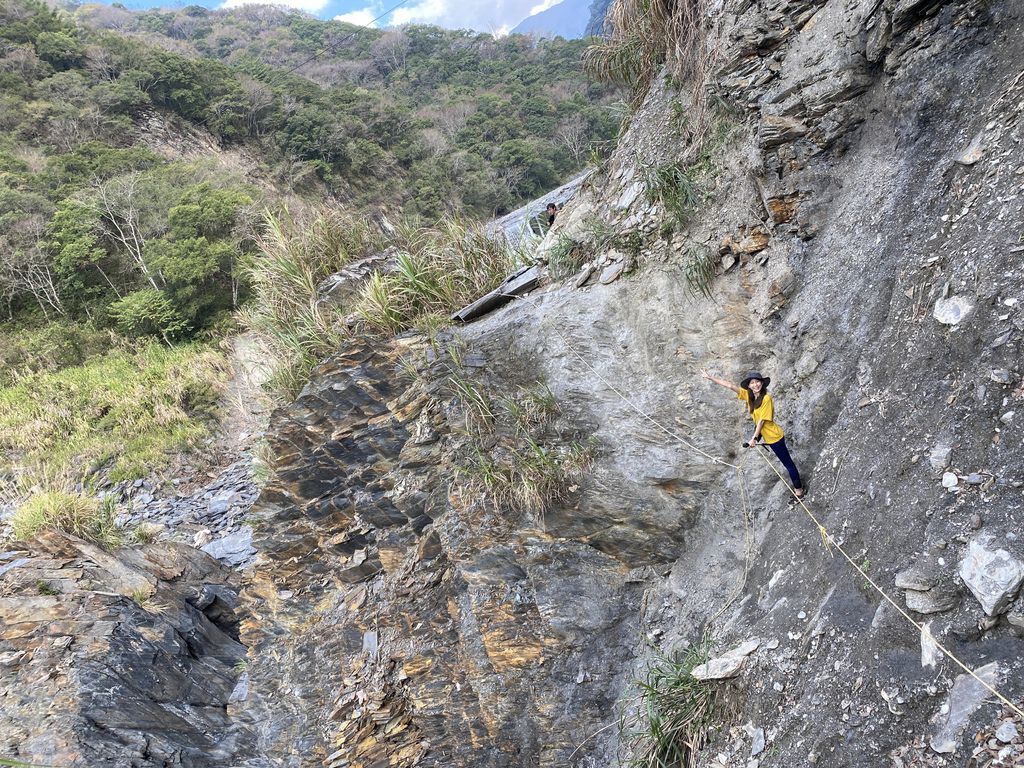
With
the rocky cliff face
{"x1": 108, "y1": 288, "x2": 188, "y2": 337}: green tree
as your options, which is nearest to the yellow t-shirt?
the rocky cliff face

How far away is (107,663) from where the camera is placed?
6.29 m

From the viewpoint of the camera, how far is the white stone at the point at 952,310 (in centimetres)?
308

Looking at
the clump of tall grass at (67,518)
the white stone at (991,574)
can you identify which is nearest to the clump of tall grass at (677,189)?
the white stone at (991,574)

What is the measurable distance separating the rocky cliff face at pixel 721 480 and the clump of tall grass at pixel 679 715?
15 cm

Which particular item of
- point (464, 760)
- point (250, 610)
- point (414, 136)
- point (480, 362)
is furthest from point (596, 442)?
point (414, 136)

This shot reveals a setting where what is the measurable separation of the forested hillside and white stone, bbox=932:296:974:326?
15.4ft

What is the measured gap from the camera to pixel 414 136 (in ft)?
97.2

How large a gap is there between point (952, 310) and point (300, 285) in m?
6.14

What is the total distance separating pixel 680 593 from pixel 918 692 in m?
2.32

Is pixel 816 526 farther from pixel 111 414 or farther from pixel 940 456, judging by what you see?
pixel 111 414

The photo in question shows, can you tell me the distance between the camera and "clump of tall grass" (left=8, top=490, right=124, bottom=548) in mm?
7402

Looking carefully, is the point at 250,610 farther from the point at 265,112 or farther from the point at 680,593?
the point at 265,112

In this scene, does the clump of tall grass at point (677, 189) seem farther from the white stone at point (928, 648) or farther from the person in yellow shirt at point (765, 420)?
the white stone at point (928, 648)

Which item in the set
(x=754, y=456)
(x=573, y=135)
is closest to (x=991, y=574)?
(x=754, y=456)
